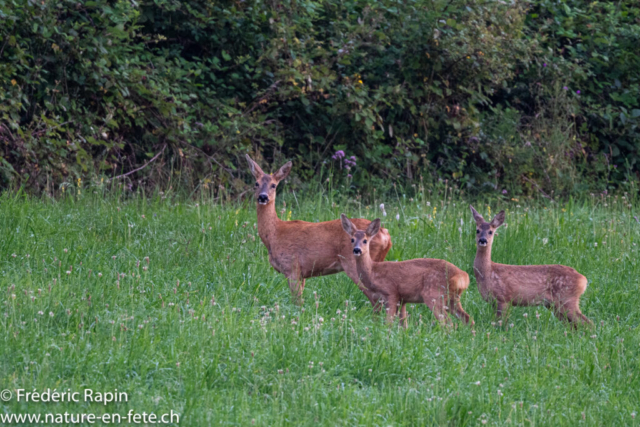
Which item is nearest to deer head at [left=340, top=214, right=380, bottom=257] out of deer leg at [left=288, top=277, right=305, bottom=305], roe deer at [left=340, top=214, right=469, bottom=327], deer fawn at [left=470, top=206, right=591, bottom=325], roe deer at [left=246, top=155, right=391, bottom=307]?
roe deer at [left=340, top=214, right=469, bottom=327]

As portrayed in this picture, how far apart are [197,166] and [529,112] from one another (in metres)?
5.86

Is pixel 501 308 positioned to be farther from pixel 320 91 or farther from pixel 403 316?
pixel 320 91

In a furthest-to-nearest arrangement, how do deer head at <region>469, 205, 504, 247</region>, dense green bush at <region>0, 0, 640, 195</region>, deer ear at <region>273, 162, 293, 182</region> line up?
dense green bush at <region>0, 0, 640, 195</region>, deer ear at <region>273, 162, 293, 182</region>, deer head at <region>469, 205, 504, 247</region>

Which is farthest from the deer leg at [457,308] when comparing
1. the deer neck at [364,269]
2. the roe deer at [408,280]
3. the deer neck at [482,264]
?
the deer neck at [364,269]

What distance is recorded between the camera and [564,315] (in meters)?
5.63

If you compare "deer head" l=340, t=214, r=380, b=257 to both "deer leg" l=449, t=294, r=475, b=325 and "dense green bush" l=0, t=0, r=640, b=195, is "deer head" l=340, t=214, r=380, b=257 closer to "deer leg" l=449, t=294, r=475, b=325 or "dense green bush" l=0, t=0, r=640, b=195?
"deer leg" l=449, t=294, r=475, b=325

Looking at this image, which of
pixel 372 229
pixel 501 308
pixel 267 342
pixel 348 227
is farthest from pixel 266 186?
pixel 267 342

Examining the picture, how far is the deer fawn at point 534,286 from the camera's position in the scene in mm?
5656

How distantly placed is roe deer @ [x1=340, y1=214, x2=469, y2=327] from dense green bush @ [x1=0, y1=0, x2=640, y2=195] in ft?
15.5

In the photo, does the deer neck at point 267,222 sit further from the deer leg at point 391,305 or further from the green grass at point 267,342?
the deer leg at point 391,305

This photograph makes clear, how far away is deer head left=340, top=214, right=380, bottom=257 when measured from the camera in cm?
582

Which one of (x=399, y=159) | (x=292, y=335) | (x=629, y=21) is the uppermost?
(x=629, y=21)

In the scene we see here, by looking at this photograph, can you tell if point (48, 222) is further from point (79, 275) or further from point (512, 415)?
point (512, 415)

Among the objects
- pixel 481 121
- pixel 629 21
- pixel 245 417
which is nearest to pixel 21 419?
pixel 245 417
